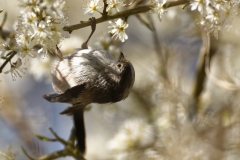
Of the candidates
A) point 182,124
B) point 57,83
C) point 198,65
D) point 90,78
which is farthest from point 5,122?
point 198,65

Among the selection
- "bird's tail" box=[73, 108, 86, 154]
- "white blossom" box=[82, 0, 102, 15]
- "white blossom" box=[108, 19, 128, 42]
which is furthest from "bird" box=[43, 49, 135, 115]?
"white blossom" box=[82, 0, 102, 15]

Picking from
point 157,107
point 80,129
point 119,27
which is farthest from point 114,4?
point 157,107

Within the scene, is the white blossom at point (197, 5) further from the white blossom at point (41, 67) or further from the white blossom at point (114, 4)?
the white blossom at point (41, 67)

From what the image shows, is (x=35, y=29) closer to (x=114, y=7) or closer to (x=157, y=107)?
(x=114, y=7)

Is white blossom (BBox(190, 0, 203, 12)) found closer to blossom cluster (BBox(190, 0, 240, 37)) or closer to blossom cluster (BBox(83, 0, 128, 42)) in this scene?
blossom cluster (BBox(190, 0, 240, 37))

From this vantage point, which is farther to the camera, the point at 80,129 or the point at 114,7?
the point at 80,129
